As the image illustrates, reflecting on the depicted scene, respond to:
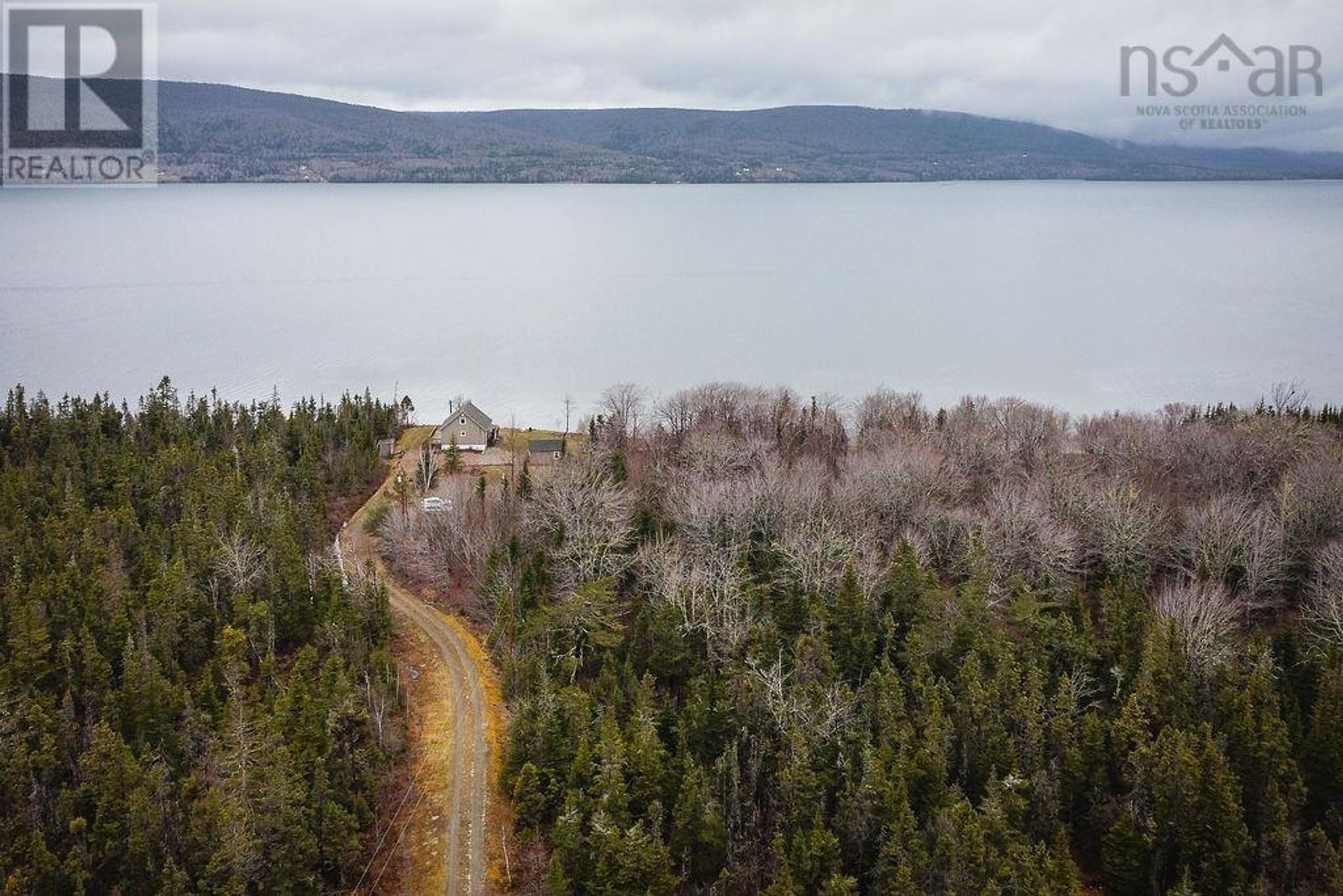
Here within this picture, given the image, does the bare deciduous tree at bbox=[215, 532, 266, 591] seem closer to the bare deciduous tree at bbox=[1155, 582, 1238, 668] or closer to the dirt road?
the dirt road

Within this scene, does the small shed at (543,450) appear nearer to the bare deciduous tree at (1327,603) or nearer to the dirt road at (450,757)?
the dirt road at (450,757)

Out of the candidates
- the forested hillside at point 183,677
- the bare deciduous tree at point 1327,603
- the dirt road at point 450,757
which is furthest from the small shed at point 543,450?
the bare deciduous tree at point 1327,603

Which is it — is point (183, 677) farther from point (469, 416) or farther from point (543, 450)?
point (469, 416)

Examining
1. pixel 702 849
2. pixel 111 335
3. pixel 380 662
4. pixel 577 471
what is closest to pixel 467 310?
pixel 111 335

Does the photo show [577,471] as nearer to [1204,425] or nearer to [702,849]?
[702,849]

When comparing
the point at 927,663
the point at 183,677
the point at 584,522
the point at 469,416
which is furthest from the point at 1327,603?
the point at 469,416

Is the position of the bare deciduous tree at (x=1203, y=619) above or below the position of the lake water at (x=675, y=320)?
below
